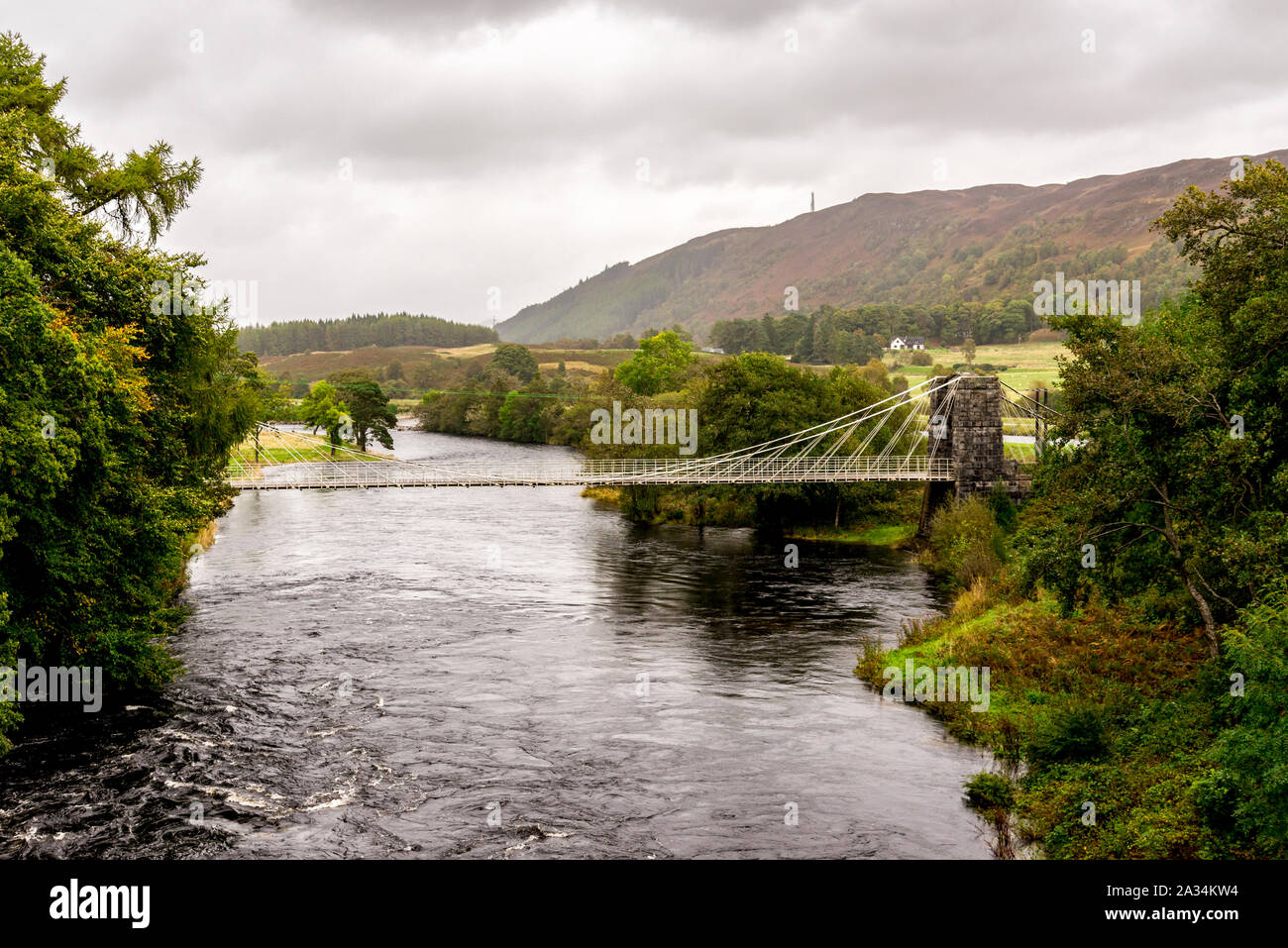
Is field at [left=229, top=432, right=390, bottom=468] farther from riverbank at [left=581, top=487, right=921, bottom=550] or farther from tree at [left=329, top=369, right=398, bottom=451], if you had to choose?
riverbank at [left=581, top=487, right=921, bottom=550]

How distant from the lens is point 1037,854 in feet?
48.7

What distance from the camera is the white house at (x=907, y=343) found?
153875 mm

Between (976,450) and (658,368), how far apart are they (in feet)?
142

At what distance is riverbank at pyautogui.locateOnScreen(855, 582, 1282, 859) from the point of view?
1427cm

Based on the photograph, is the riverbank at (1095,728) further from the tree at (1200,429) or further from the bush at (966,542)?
the bush at (966,542)

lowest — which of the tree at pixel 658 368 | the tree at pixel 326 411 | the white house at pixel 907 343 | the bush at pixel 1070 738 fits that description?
the bush at pixel 1070 738

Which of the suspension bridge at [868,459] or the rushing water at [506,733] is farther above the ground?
the suspension bridge at [868,459]

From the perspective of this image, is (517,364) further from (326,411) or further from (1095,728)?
(1095,728)

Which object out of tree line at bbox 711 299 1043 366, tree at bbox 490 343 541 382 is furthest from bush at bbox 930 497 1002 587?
tree line at bbox 711 299 1043 366

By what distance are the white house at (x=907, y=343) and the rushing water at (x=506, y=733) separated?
399 feet

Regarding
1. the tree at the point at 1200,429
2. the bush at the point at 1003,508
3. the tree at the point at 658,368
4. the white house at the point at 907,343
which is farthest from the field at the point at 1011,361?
the tree at the point at 1200,429

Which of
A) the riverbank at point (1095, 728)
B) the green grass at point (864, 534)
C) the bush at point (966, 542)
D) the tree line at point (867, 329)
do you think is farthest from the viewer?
the tree line at point (867, 329)

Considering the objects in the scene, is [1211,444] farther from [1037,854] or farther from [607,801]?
[607,801]

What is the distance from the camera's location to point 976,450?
152ft
